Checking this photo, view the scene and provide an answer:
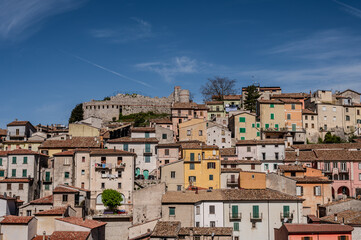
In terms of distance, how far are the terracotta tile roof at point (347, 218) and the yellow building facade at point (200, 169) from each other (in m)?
12.5

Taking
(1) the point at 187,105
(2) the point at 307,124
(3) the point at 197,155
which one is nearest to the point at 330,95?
(2) the point at 307,124

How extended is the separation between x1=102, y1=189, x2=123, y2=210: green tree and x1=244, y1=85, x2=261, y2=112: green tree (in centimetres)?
3617

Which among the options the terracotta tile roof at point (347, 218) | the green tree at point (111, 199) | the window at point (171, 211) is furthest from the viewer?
the green tree at point (111, 199)

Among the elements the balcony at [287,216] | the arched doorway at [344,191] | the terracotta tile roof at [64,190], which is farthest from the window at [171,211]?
the arched doorway at [344,191]

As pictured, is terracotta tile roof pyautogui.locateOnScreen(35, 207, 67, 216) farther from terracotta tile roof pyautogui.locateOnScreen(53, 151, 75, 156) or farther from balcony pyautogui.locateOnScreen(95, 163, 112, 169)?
terracotta tile roof pyautogui.locateOnScreen(53, 151, 75, 156)

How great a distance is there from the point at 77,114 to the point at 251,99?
1383 inches

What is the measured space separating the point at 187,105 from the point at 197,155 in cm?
2489

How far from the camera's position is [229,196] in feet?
145

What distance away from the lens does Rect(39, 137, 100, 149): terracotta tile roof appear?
2265 inches

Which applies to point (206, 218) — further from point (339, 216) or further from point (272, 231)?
point (339, 216)

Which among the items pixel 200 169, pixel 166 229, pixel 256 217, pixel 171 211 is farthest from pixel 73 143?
pixel 256 217

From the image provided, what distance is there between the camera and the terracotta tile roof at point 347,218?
4058 cm

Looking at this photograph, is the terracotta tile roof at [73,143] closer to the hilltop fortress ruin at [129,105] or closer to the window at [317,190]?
the window at [317,190]

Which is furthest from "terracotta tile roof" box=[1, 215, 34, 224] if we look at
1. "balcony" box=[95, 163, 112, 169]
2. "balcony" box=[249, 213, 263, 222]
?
"balcony" box=[249, 213, 263, 222]
